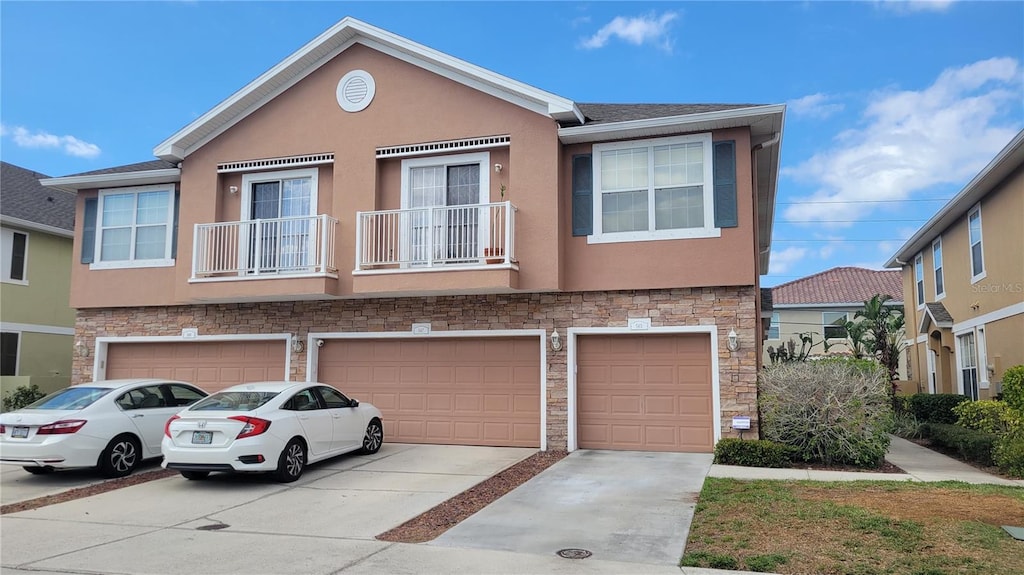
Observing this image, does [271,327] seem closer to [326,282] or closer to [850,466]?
[326,282]

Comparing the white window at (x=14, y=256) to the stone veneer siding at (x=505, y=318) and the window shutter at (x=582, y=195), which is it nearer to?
the stone veneer siding at (x=505, y=318)

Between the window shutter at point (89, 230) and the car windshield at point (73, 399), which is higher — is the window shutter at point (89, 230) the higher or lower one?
the higher one

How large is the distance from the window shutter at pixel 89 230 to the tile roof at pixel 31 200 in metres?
5.20

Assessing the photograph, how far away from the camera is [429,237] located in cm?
1266

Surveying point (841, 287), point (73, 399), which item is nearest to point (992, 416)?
point (73, 399)

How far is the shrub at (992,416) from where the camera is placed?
1022cm

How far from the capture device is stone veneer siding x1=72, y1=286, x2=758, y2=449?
39.1ft

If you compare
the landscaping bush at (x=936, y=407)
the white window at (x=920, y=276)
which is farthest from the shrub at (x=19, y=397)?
the white window at (x=920, y=276)

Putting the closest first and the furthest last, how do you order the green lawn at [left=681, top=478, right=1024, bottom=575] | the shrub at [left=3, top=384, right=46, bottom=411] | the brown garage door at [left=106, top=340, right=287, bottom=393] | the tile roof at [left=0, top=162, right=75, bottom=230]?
the green lawn at [left=681, top=478, right=1024, bottom=575], the brown garage door at [left=106, top=340, right=287, bottom=393], the shrub at [left=3, top=384, right=46, bottom=411], the tile roof at [left=0, top=162, right=75, bottom=230]

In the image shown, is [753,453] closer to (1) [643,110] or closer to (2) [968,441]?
(2) [968,441]

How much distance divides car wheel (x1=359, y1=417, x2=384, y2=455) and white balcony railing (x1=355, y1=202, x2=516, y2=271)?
2.88 m

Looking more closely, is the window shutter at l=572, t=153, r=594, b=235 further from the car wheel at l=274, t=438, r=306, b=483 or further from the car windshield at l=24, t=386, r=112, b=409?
the car windshield at l=24, t=386, r=112, b=409

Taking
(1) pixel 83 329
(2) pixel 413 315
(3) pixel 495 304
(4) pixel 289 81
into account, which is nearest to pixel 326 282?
(2) pixel 413 315

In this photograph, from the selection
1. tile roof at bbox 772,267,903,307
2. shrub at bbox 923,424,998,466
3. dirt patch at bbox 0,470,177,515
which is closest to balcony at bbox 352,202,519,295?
dirt patch at bbox 0,470,177,515
